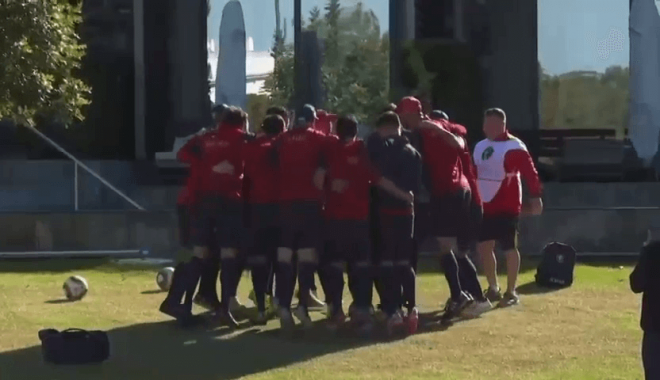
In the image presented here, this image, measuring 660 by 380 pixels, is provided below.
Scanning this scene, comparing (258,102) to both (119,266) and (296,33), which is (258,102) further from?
(119,266)

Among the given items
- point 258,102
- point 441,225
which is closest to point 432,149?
point 441,225

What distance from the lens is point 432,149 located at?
1140cm

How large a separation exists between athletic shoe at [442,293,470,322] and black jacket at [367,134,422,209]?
1243 mm

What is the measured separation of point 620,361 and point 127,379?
365cm

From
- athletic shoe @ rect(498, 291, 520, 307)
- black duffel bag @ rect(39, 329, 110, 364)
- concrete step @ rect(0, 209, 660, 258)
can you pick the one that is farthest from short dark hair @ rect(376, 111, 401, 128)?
concrete step @ rect(0, 209, 660, 258)

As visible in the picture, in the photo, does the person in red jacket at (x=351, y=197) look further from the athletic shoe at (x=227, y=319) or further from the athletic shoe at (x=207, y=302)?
the athletic shoe at (x=207, y=302)

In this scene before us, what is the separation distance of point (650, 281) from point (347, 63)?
13.9m

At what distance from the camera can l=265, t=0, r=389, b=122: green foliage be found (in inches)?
808

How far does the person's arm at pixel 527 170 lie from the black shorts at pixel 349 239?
6.67 feet

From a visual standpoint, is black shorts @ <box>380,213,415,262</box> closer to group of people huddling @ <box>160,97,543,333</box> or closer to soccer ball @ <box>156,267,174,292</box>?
group of people huddling @ <box>160,97,543,333</box>

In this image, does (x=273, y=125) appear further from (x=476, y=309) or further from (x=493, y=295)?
(x=493, y=295)

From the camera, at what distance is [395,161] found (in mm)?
10727

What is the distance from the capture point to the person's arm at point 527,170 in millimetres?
12195

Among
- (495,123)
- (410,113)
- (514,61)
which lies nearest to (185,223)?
(410,113)
